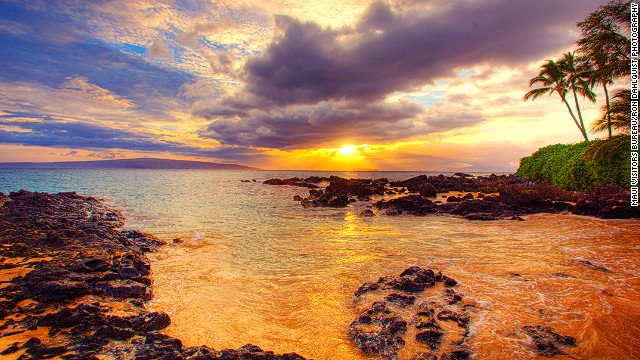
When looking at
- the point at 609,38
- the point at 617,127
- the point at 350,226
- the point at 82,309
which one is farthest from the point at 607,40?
the point at 82,309

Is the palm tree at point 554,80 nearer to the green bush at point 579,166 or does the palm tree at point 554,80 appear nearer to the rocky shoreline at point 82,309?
the green bush at point 579,166

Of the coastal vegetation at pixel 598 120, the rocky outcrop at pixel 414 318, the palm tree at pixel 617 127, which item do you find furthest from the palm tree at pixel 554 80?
the rocky outcrop at pixel 414 318

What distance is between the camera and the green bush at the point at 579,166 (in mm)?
19072

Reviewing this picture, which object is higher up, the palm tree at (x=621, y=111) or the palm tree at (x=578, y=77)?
the palm tree at (x=578, y=77)

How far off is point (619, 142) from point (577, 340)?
70.5ft

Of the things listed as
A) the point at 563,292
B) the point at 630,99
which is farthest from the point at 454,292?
the point at 630,99

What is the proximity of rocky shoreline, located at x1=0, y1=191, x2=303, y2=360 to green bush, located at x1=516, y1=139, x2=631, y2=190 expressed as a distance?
996 inches

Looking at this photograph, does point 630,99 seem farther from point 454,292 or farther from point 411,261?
point 454,292

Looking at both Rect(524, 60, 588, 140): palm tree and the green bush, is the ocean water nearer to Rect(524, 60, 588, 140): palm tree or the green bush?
the green bush

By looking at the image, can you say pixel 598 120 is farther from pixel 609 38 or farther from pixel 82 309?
pixel 82 309

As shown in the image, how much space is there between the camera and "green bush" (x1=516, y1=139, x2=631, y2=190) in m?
19.1

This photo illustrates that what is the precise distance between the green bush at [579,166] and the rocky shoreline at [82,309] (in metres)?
25.3

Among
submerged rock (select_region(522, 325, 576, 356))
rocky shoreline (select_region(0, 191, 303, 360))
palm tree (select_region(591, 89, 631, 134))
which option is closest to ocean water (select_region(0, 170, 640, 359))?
submerged rock (select_region(522, 325, 576, 356))

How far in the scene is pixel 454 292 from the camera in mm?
5660
